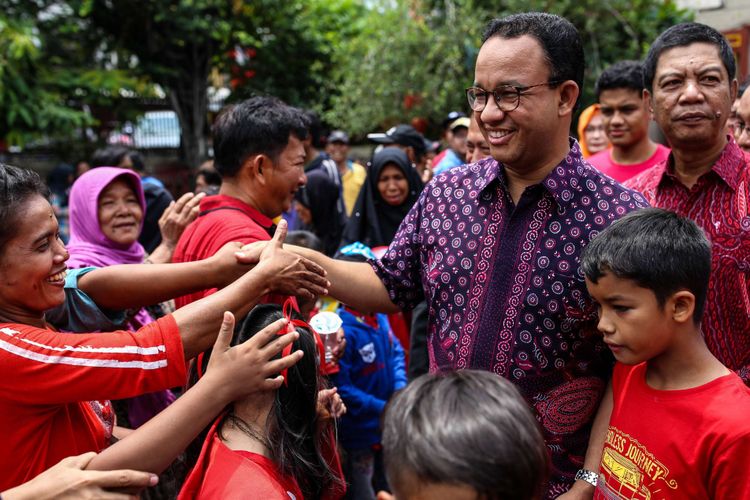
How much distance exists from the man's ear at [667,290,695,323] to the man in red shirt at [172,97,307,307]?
147cm

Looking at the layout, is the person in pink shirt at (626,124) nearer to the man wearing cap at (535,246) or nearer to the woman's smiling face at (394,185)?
the woman's smiling face at (394,185)

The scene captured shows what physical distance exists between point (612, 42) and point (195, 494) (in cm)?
945

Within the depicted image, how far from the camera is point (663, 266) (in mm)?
1966

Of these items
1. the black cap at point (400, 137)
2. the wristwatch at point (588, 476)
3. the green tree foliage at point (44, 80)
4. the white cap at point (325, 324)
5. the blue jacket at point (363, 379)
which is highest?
the green tree foliage at point (44, 80)

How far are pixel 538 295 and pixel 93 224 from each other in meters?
2.56

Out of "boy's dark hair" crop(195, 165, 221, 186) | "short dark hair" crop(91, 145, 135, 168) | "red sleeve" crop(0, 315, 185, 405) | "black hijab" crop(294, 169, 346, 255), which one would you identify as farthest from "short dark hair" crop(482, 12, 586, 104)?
"boy's dark hair" crop(195, 165, 221, 186)

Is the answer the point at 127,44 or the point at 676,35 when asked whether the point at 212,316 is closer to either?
the point at 676,35

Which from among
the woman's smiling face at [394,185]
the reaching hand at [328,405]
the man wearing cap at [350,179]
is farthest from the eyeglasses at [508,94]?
the man wearing cap at [350,179]

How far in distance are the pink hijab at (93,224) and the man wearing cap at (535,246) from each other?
1765 millimetres

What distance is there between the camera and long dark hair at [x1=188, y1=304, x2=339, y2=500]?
206cm

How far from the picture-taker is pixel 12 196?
2029 mm

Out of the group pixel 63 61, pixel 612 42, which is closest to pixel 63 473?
pixel 612 42

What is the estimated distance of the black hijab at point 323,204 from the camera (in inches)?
262

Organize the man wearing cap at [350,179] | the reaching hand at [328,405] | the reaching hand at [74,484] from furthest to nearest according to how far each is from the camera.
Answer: the man wearing cap at [350,179]
the reaching hand at [328,405]
the reaching hand at [74,484]
